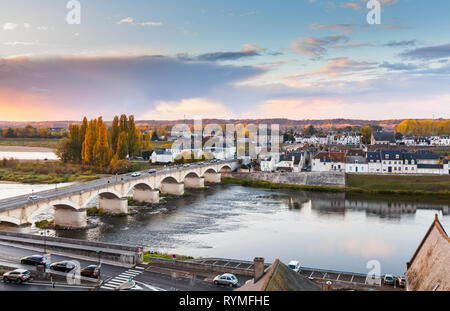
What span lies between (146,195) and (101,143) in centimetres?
2011

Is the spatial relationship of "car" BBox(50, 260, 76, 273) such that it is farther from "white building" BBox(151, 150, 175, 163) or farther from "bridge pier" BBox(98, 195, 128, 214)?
"white building" BBox(151, 150, 175, 163)

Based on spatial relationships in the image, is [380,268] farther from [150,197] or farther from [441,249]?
[150,197]

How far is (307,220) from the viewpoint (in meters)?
34.6

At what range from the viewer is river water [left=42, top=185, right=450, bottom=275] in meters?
24.4

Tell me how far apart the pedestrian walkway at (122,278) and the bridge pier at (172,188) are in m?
31.5

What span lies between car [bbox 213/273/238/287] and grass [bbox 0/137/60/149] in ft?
335

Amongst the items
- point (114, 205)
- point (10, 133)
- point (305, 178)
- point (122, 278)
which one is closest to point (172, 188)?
point (114, 205)

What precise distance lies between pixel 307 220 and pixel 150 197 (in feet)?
56.6

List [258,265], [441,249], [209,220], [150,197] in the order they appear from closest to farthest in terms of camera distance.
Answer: [258,265] → [441,249] → [209,220] → [150,197]

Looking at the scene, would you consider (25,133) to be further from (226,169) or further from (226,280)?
(226,280)

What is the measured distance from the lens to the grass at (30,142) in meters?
111

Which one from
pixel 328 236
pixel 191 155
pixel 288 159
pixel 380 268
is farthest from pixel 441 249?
pixel 191 155
